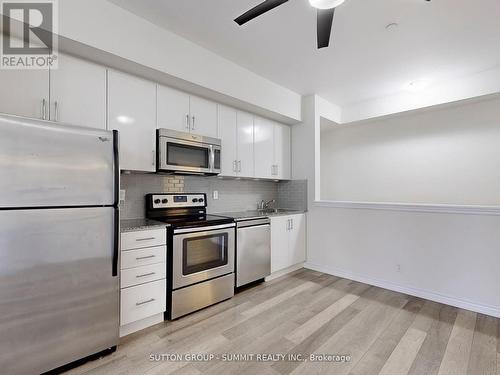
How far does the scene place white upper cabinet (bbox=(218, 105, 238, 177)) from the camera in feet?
10.6

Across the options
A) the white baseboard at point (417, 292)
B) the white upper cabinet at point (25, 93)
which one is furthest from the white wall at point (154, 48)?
the white baseboard at point (417, 292)

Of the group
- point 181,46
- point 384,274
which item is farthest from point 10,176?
point 384,274

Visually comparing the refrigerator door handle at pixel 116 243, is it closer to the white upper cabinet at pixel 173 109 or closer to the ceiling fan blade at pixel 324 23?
the white upper cabinet at pixel 173 109

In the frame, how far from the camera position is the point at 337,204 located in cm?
369

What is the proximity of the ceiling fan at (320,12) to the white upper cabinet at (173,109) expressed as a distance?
1.21 metres

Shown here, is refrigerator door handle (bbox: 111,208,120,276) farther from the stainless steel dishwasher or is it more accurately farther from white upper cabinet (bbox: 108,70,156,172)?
the stainless steel dishwasher

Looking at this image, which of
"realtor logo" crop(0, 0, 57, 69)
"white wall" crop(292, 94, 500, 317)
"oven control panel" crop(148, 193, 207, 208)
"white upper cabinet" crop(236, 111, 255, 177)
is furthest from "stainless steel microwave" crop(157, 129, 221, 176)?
"white wall" crop(292, 94, 500, 317)

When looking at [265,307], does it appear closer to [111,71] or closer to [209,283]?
[209,283]

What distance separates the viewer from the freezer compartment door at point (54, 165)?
4.82ft

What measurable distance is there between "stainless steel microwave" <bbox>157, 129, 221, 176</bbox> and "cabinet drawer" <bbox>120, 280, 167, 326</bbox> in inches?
44.1

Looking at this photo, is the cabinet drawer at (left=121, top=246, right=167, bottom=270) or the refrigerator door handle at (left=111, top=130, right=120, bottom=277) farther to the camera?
the cabinet drawer at (left=121, top=246, right=167, bottom=270)

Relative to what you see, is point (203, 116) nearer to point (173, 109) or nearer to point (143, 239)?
point (173, 109)

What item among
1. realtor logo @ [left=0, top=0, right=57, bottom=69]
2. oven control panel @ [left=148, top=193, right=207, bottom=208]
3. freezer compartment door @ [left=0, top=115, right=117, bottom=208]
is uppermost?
realtor logo @ [left=0, top=0, right=57, bottom=69]

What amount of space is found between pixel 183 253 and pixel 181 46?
2020 mm
